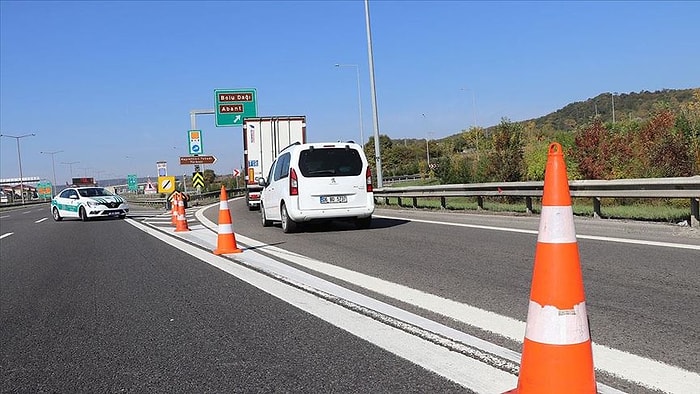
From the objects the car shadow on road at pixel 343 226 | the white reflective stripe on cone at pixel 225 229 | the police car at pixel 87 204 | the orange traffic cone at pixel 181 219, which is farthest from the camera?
the police car at pixel 87 204

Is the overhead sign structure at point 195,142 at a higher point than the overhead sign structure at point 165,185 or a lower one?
higher

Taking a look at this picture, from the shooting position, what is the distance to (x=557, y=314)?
112 inches

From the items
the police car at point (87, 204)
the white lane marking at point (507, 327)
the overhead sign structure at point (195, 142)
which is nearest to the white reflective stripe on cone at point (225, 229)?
the white lane marking at point (507, 327)

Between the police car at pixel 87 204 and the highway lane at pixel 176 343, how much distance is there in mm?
15572

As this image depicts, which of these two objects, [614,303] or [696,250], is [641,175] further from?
[614,303]

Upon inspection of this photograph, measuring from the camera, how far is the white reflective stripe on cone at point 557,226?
3008 mm

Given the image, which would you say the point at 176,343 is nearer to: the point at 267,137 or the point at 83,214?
the point at 267,137

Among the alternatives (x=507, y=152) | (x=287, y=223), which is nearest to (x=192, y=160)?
(x=507, y=152)

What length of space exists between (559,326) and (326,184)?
966 cm

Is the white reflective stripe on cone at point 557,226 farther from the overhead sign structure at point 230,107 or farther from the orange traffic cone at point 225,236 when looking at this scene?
the overhead sign structure at point 230,107

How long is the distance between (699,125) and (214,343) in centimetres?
2134

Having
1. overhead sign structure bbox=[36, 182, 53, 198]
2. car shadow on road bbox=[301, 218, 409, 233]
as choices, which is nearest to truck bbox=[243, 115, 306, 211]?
car shadow on road bbox=[301, 218, 409, 233]

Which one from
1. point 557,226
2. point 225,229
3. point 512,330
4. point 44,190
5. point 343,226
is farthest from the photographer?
point 44,190

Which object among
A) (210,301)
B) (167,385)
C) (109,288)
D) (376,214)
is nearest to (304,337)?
(167,385)
